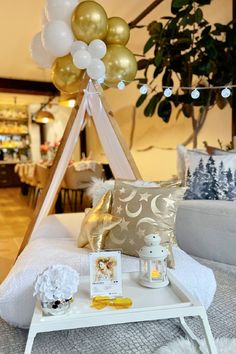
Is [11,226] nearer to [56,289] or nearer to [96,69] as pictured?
[96,69]

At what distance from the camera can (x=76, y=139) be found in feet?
9.27

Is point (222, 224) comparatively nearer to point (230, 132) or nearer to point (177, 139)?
point (230, 132)

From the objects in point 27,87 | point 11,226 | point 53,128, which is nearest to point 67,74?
point 11,226

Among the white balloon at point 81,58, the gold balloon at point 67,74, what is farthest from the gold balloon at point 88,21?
the gold balloon at point 67,74

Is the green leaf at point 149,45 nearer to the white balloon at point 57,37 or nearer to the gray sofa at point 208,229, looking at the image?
the white balloon at point 57,37

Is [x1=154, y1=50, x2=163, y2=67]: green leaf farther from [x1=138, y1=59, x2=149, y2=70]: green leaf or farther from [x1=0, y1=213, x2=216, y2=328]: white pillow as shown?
[x1=0, y1=213, x2=216, y2=328]: white pillow

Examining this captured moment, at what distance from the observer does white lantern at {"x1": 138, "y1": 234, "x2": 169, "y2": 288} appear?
55.2 inches

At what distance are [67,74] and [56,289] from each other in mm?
1937

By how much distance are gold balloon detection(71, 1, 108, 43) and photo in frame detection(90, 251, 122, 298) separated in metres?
1.84

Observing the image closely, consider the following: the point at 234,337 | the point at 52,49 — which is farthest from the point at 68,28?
the point at 234,337

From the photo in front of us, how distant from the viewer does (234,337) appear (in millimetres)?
1552

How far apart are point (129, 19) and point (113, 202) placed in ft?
10.8

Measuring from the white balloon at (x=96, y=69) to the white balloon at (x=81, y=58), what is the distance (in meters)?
0.04

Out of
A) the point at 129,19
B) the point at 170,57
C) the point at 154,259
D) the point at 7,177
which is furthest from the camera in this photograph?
the point at 7,177
